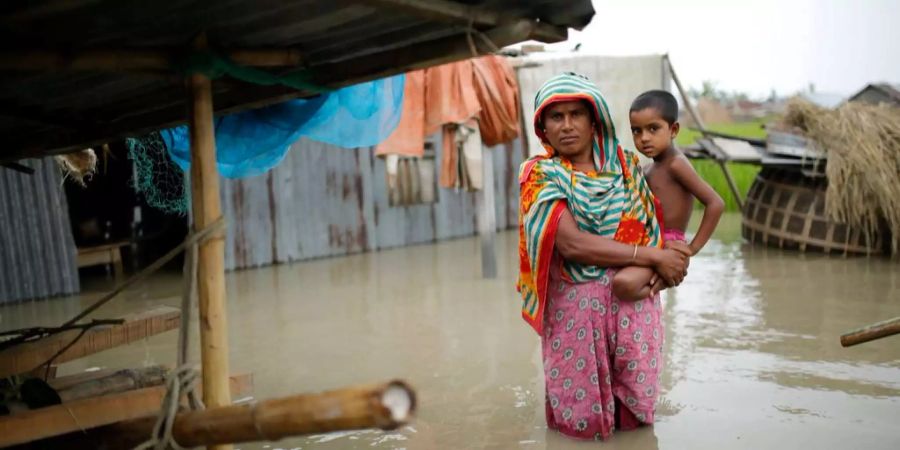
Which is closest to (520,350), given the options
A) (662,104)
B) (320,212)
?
(662,104)

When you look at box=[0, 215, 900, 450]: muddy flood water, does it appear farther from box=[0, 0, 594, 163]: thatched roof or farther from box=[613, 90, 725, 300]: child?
box=[0, 0, 594, 163]: thatched roof

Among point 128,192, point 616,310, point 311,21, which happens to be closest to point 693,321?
point 616,310

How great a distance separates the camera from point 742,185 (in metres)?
14.2

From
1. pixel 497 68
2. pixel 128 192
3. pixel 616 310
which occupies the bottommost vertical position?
pixel 616 310

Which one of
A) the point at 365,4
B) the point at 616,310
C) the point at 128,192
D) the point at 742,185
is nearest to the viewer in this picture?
the point at 365,4

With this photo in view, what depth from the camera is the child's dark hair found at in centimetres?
336

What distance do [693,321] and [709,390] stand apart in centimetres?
174

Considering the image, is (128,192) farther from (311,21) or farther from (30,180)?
(311,21)

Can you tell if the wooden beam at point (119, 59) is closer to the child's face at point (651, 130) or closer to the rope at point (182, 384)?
the rope at point (182, 384)

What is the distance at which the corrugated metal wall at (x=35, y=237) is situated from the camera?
7488 millimetres

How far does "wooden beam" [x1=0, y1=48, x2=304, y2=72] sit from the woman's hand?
5.36ft

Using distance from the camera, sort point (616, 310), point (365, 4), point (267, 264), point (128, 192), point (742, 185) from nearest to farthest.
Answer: point (365, 4)
point (616, 310)
point (267, 264)
point (128, 192)
point (742, 185)

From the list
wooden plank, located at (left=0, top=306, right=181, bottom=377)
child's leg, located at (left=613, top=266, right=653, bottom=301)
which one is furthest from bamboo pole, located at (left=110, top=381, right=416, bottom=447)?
child's leg, located at (left=613, top=266, right=653, bottom=301)

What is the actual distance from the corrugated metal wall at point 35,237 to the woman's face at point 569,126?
5.84 m
